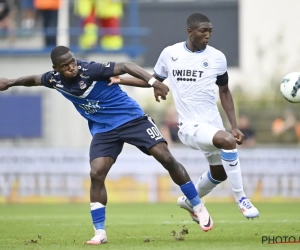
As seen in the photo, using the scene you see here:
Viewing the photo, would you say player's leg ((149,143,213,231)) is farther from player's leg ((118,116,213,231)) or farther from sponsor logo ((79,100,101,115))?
sponsor logo ((79,100,101,115))

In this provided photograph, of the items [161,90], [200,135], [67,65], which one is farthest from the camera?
[200,135]

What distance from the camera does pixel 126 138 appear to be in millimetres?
10992

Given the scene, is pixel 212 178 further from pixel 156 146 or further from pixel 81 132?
pixel 81 132

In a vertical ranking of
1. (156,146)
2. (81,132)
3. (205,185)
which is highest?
(156,146)

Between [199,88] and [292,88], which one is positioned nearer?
[292,88]

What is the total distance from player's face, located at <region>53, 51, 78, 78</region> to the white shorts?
1.73m

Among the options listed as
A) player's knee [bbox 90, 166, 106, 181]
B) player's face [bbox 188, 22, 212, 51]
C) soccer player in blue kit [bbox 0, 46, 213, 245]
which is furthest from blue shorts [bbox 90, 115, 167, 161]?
player's face [bbox 188, 22, 212, 51]

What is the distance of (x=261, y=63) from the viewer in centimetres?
3625

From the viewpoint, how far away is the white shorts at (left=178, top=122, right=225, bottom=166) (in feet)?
36.7

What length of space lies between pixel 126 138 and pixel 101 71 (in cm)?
91

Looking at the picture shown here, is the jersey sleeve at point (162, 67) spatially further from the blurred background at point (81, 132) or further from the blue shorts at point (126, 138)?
the blurred background at point (81, 132)

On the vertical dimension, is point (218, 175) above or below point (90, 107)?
below

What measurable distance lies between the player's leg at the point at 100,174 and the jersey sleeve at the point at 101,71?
2.42ft

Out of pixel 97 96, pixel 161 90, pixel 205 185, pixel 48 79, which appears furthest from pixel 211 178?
pixel 48 79
